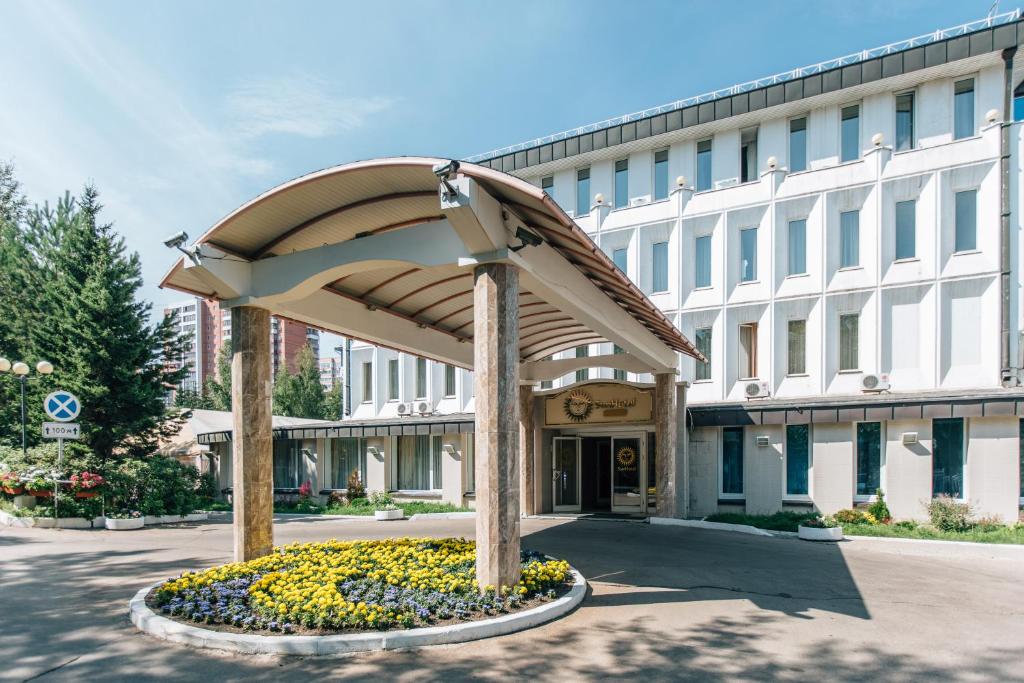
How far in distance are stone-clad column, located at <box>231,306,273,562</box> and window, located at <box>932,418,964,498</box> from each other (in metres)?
17.3

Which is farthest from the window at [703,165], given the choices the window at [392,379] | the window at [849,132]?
the window at [392,379]

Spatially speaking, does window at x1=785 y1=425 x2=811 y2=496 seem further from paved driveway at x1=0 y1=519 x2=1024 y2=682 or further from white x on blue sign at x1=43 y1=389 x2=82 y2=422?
white x on blue sign at x1=43 y1=389 x2=82 y2=422

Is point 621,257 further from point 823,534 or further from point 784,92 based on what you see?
point 823,534

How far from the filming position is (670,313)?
23.0 m

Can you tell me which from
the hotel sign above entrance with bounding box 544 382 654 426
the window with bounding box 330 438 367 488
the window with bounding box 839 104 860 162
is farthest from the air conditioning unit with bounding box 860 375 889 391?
the window with bounding box 330 438 367 488

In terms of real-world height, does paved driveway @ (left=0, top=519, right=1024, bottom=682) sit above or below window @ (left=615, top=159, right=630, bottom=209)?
below

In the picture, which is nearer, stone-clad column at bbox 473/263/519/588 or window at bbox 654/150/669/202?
stone-clad column at bbox 473/263/519/588

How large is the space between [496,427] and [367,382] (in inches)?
912

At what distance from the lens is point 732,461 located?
68.5ft

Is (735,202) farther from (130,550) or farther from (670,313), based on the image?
(130,550)

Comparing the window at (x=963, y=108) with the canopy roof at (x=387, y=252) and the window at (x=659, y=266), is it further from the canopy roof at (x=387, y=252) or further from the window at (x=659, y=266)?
the canopy roof at (x=387, y=252)

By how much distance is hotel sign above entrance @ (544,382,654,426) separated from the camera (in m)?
19.4

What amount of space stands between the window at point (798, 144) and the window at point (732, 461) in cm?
915

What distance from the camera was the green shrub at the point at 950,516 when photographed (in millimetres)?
15820
